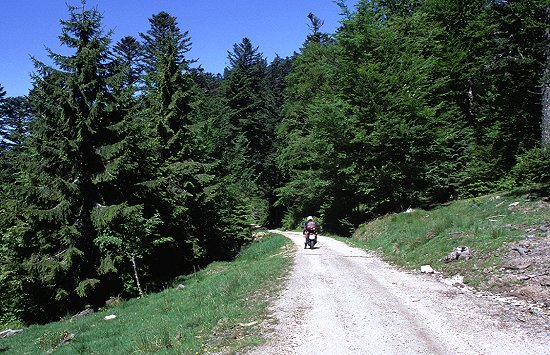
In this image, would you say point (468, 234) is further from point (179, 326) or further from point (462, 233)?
point (179, 326)

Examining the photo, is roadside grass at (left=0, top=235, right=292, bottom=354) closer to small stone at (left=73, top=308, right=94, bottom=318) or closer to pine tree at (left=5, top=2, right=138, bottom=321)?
small stone at (left=73, top=308, right=94, bottom=318)

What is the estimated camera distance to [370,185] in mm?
22969

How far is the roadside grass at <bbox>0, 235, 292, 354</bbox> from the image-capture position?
759cm

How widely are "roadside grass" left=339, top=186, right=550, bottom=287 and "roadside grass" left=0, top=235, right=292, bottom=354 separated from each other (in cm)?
510

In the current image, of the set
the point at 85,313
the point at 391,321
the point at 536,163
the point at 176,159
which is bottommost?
the point at 85,313

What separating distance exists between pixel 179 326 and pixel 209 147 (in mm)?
19811

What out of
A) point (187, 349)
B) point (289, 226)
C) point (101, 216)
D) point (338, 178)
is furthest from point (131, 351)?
point (289, 226)

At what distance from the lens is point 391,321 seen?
7.34 meters

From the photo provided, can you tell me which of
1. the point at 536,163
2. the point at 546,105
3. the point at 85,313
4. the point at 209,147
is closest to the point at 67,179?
the point at 85,313

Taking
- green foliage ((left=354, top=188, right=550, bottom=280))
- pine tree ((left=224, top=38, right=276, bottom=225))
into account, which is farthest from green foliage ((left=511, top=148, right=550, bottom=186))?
pine tree ((left=224, top=38, right=276, bottom=225))

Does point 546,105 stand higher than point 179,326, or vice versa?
point 546,105

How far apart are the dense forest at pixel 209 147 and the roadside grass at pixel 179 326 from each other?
3.66 m

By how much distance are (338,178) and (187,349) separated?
66.8 feet

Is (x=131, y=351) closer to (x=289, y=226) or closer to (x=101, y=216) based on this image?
(x=101, y=216)
